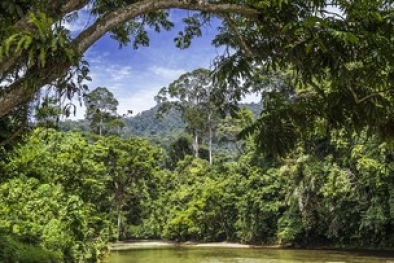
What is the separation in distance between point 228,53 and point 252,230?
83.0ft

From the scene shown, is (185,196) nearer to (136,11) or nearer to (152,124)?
(136,11)

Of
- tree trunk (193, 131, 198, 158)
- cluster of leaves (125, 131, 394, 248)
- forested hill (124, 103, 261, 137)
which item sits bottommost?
cluster of leaves (125, 131, 394, 248)

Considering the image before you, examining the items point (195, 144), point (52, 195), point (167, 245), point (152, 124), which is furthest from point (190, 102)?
point (152, 124)

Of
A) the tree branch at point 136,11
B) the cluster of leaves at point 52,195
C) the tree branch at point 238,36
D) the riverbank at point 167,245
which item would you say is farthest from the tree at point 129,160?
the tree branch at point 136,11

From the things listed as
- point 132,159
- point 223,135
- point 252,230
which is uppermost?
point 223,135

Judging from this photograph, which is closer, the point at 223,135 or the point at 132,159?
the point at 132,159

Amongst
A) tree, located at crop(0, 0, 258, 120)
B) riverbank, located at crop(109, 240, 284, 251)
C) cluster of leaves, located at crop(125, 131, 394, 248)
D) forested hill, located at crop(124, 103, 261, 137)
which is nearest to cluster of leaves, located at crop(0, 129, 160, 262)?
tree, located at crop(0, 0, 258, 120)

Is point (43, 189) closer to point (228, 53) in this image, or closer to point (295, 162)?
point (228, 53)

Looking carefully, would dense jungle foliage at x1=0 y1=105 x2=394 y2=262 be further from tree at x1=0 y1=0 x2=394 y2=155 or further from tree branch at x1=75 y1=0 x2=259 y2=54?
tree branch at x1=75 y1=0 x2=259 y2=54

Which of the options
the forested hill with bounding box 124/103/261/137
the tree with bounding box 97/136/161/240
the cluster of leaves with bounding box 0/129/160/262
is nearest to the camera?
the cluster of leaves with bounding box 0/129/160/262

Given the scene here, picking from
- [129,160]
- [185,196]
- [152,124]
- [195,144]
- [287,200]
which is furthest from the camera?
[152,124]

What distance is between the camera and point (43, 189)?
11.5 m

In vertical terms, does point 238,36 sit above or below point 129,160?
below

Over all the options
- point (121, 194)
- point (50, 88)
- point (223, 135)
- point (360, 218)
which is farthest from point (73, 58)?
point (223, 135)
